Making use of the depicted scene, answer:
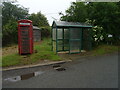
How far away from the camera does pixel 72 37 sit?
8586 mm

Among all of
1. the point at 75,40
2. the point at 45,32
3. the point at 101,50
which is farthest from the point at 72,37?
the point at 45,32

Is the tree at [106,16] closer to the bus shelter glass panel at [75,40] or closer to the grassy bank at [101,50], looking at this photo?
the grassy bank at [101,50]

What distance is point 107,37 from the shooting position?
11.1m

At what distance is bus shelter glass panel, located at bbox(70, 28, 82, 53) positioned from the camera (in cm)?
856

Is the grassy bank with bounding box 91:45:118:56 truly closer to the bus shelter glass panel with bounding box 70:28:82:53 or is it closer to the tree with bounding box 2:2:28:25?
the bus shelter glass panel with bounding box 70:28:82:53

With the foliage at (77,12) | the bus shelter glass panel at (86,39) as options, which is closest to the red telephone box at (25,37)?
the bus shelter glass panel at (86,39)

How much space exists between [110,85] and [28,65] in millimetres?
3968

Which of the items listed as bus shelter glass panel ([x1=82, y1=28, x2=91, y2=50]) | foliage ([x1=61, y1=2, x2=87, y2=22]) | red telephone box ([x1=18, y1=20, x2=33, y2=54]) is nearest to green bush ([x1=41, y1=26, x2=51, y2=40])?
foliage ([x1=61, y1=2, x2=87, y2=22])

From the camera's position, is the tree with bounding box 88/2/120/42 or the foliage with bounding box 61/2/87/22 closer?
the tree with bounding box 88/2/120/42

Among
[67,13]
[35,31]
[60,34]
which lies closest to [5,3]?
[35,31]

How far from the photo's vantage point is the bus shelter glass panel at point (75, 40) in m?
8.56

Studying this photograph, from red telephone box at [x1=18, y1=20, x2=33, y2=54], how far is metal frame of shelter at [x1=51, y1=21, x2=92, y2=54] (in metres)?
2.08

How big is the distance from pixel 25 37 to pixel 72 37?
3.77m

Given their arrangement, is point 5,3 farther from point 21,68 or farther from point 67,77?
point 67,77
